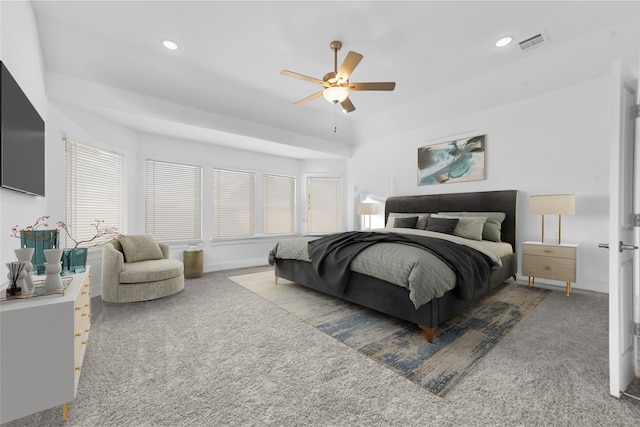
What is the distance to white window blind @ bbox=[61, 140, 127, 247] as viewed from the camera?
11.0ft

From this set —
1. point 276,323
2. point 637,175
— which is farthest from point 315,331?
point 637,175

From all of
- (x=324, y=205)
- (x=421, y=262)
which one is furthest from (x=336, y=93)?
(x=324, y=205)

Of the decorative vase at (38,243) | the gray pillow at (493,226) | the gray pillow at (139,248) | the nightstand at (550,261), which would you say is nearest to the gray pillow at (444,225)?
→ the gray pillow at (493,226)

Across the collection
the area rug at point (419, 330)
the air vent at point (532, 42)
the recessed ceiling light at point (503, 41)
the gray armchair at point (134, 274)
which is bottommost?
the area rug at point (419, 330)

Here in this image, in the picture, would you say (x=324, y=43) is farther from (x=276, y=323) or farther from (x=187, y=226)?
(x=187, y=226)

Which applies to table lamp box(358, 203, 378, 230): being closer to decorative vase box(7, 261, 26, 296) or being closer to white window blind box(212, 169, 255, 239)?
white window blind box(212, 169, 255, 239)

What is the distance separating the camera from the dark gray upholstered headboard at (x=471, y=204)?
155 inches

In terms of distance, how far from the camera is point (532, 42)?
9.99 feet

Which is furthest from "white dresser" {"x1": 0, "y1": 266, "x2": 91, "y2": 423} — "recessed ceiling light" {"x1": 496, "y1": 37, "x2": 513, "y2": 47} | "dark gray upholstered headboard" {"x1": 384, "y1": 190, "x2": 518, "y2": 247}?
"dark gray upholstered headboard" {"x1": 384, "y1": 190, "x2": 518, "y2": 247}

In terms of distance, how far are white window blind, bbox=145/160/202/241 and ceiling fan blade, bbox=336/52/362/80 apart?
3256 mm

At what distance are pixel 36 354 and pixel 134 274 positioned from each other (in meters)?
1.88

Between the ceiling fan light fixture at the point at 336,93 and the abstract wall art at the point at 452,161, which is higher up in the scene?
the ceiling fan light fixture at the point at 336,93

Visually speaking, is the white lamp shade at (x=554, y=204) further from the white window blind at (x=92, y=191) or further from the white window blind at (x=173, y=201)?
the white window blind at (x=92, y=191)

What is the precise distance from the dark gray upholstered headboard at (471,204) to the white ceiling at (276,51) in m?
1.44
